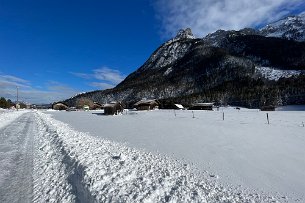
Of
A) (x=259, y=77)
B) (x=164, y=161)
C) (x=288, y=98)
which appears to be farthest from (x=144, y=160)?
(x=259, y=77)

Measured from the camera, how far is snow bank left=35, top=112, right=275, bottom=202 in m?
7.24

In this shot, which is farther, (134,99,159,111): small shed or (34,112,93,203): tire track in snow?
(134,99,159,111): small shed

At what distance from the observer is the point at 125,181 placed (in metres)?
8.62

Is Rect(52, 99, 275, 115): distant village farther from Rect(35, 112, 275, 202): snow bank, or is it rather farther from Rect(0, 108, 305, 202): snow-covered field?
Rect(35, 112, 275, 202): snow bank

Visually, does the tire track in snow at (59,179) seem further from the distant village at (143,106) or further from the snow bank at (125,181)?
the distant village at (143,106)

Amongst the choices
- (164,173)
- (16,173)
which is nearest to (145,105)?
(16,173)

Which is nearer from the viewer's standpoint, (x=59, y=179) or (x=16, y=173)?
(x=59, y=179)

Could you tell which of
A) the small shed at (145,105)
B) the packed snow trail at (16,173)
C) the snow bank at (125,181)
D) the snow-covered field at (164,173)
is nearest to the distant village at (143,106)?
the small shed at (145,105)

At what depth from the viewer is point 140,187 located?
26.3 feet

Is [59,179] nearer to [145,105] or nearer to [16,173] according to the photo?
[16,173]

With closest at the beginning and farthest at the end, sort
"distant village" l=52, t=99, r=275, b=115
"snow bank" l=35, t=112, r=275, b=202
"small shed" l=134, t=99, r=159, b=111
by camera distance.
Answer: "snow bank" l=35, t=112, r=275, b=202
"distant village" l=52, t=99, r=275, b=115
"small shed" l=134, t=99, r=159, b=111

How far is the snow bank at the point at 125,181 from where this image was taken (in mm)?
7242

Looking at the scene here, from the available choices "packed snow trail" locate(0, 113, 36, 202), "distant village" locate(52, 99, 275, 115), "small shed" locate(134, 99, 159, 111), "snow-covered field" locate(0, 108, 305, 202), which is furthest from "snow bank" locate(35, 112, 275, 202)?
"small shed" locate(134, 99, 159, 111)

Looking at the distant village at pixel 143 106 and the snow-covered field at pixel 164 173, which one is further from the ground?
the distant village at pixel 143 106
